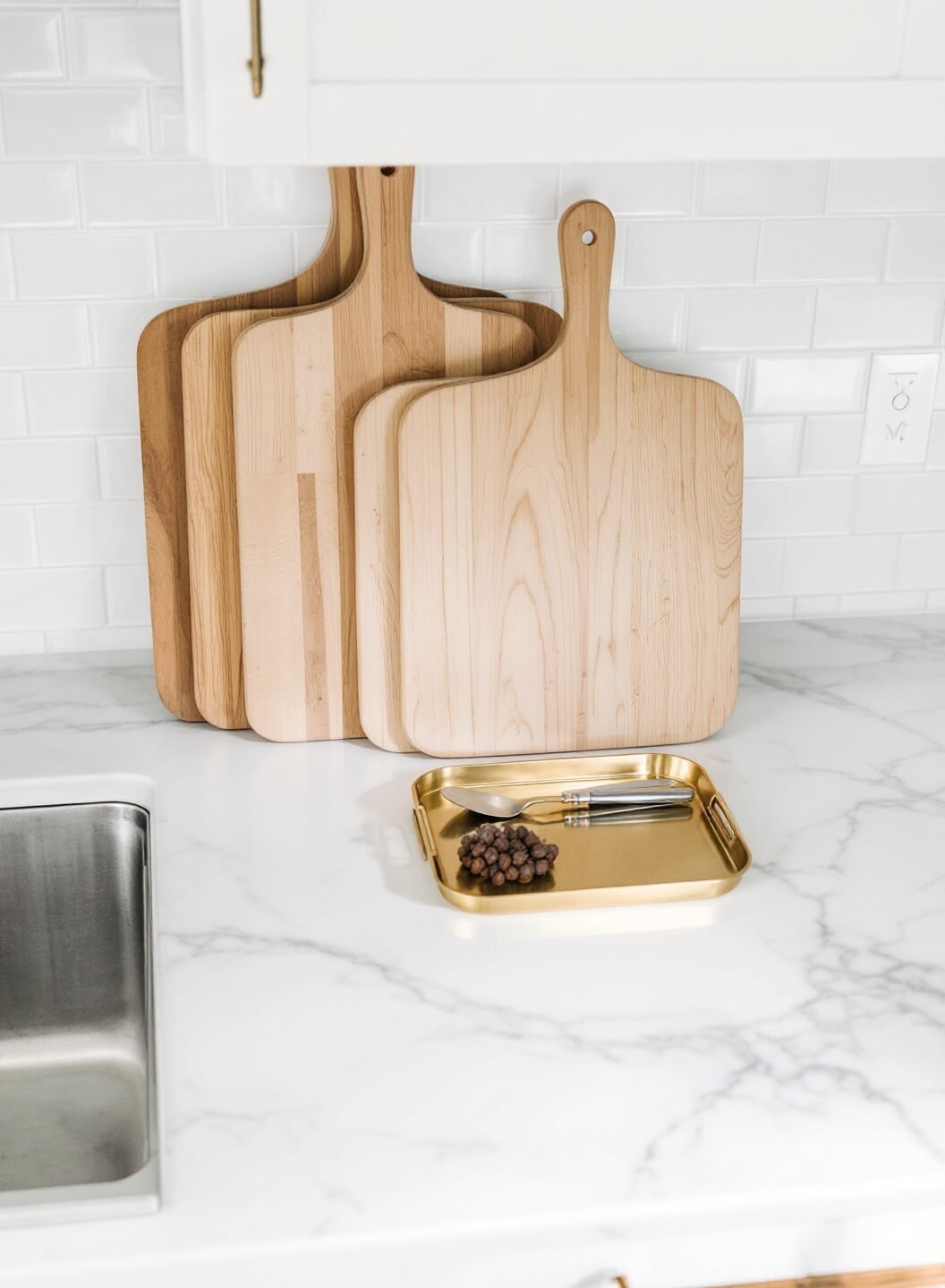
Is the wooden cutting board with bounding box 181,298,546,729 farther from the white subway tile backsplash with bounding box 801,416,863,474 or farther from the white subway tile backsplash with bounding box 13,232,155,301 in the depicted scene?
the white subway tile backsplash with bounding box 801,416,863,474

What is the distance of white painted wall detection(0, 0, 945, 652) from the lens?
1.23 metres

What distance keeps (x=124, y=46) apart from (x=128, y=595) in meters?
0.55

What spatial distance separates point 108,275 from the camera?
129cm

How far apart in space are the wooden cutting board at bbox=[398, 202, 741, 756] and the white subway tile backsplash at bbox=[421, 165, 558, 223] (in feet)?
0.48

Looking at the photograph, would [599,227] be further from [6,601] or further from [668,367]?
[6,601]

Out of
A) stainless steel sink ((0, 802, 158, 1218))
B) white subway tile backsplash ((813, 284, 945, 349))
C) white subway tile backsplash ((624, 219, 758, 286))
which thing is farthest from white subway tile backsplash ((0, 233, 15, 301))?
white subway tile backsplash ((813, 284, 945, 349))

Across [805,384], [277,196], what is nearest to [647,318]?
[805,384]

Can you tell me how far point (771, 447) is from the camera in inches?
57.2

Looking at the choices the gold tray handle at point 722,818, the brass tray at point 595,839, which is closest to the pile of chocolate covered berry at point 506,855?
the brass tray at point 595,839

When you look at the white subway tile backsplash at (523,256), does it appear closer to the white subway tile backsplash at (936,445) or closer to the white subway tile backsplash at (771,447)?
the white subway tile backsplash at (771,447)

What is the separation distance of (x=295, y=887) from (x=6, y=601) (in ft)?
1.80

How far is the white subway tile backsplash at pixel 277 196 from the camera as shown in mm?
1267

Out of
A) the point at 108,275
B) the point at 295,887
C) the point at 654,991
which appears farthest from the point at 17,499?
the point at 654,991

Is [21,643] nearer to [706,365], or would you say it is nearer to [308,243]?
[308,243]
